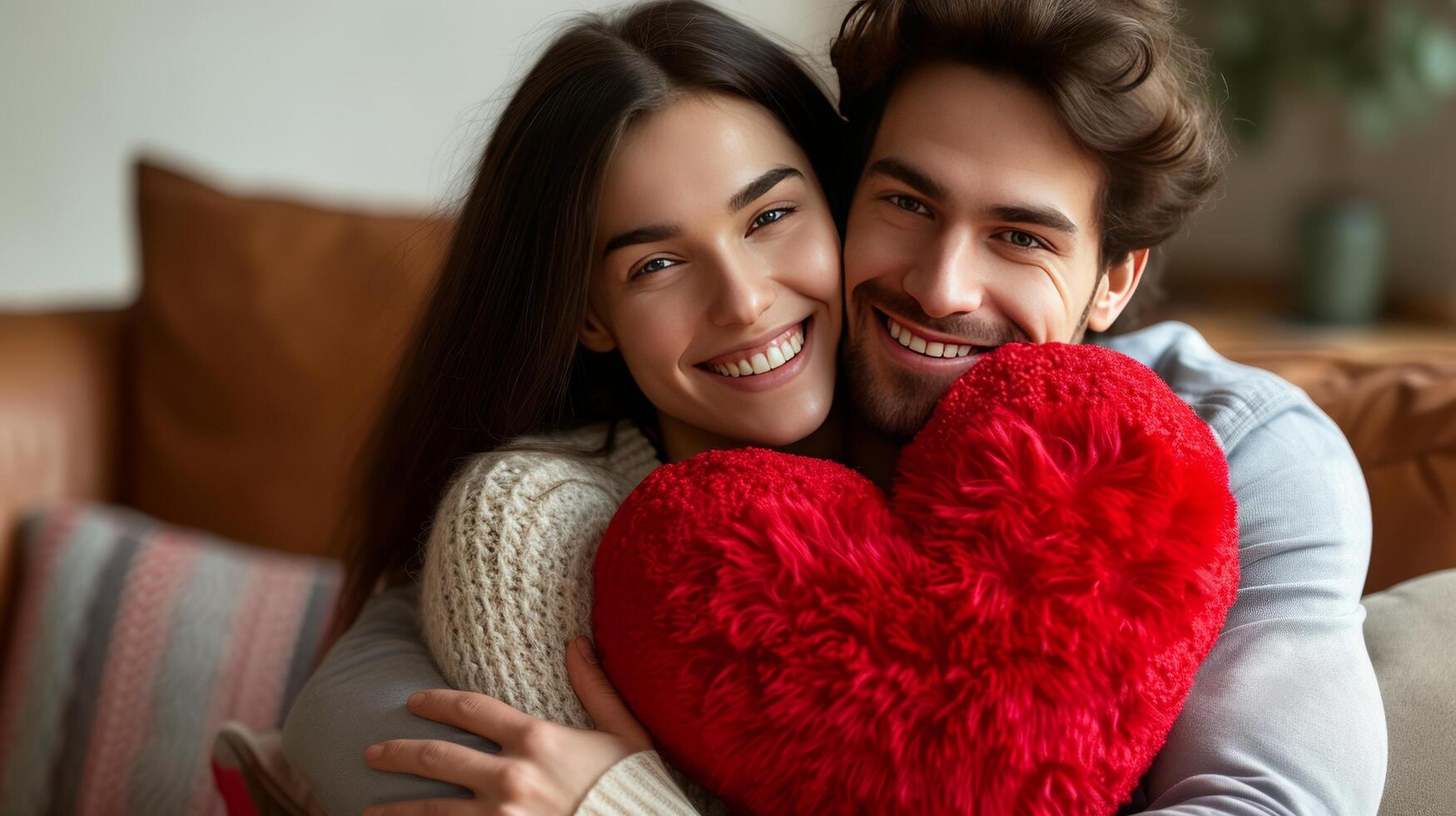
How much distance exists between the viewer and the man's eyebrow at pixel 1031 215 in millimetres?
1054

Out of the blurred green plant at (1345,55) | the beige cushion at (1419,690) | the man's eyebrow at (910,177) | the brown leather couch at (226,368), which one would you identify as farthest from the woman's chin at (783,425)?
the blurred green plant at (1345,55)

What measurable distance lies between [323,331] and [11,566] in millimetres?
497

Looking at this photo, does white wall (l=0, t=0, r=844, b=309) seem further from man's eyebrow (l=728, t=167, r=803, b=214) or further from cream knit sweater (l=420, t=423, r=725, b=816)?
cream knit sweater (l=420, t=423, r=725, b=816)

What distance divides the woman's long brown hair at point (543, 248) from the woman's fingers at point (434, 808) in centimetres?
36

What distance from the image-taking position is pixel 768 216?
1113 millimetres

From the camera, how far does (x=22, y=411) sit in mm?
1605

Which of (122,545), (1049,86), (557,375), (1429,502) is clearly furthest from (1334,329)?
(122,545)

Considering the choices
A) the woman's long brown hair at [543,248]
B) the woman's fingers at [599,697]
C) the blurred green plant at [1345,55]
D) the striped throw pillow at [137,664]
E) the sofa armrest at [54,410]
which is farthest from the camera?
the blurred green plant at [1345,55]

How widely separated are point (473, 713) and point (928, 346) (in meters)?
0.51

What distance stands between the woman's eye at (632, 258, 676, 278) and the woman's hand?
36 cm

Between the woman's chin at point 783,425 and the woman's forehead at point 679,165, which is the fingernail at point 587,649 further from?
the woman's forehead at point 679,165

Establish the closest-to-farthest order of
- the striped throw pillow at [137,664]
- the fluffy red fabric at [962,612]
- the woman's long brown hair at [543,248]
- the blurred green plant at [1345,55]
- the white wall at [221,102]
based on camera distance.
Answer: the fluffy red fabric at [962,612] < the woman's long brown hair at [543,248] < the striped throw pillow at [137,664] < the white wall at [221,102] < the blurred green plant at [1345,55]

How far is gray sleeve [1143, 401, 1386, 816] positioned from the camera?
32.7 inches

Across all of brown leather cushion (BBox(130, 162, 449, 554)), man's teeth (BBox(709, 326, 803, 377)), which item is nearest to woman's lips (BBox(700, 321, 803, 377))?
man's teeth (BBox(709, 326, 803, 377))
